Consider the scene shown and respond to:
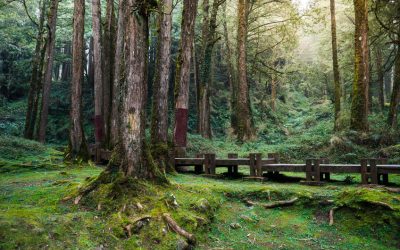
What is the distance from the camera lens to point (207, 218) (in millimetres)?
7258

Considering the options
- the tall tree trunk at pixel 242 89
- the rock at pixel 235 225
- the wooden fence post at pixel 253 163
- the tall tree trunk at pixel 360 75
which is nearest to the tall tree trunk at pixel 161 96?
the wooden fence post at pixel 253 163

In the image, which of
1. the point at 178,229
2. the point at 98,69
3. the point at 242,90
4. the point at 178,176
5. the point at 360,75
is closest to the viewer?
the point at 178,229

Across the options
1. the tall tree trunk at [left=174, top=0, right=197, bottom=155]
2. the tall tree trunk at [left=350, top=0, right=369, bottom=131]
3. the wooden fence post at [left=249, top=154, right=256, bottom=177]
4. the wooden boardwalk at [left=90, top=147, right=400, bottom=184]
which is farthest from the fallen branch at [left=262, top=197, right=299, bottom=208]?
the tall tree trunk at [left=350, top=0, right=369, bottom=131]

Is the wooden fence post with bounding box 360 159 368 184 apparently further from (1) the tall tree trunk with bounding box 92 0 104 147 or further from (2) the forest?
(1) the tall tree trunk with bounding box 92 0 104 147

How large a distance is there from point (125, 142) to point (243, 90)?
46.7ft

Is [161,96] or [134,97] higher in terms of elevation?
[161,96]

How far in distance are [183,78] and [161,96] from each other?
1.38 m

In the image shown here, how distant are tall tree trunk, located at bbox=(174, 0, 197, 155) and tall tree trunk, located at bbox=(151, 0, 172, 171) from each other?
778 mm

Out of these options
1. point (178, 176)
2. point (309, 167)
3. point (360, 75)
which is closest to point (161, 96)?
point (178, 176)

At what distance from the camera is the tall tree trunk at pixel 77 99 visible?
1417cm

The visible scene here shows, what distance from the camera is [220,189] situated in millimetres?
8961

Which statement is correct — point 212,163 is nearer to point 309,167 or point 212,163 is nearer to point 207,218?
point 309,167

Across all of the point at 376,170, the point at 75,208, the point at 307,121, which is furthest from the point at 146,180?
the point at 307,121

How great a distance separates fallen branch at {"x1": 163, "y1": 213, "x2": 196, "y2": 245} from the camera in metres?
6.25
